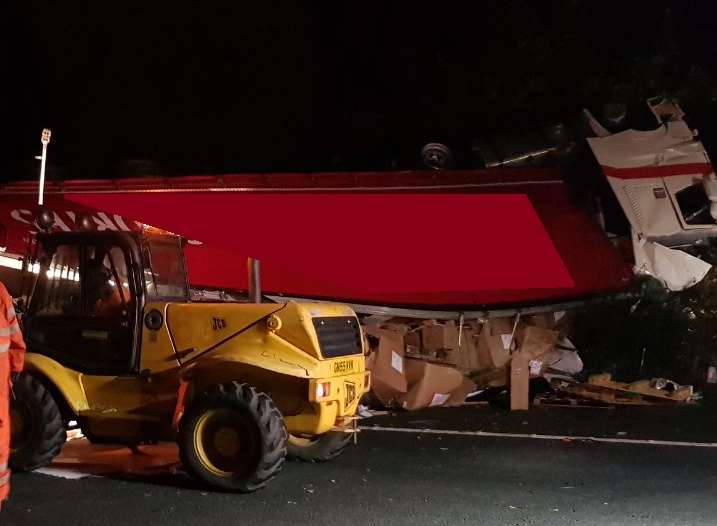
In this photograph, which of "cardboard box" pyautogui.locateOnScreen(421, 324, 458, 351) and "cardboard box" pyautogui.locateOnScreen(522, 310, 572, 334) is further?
"cardboard box" pyautogui.locateOnScreen(522, 310, 572, 334)

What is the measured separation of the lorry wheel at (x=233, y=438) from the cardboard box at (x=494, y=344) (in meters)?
5.23

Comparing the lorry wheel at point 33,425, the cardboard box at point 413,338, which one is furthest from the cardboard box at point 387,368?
the lorry wheel at point 33,425

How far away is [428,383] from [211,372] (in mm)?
4472

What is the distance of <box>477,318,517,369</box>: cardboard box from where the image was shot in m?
11.2

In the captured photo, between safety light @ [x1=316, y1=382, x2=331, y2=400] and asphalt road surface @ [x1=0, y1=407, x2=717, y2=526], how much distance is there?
80 cm

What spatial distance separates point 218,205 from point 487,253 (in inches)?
146

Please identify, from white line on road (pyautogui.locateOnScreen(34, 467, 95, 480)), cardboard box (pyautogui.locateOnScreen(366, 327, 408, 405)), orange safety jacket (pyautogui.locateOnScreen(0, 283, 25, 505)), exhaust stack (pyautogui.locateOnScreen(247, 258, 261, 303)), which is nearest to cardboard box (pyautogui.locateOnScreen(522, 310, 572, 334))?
cardboard box (pyautogui.locateOnScreen(366, 327, 408, 405))

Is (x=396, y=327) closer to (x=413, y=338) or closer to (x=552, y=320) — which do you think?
(x=413, y=338)

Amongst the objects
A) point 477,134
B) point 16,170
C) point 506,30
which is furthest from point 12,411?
point 16,170

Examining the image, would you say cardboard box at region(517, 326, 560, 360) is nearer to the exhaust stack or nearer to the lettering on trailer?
the exhaust stack

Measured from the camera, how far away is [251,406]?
6.31 m

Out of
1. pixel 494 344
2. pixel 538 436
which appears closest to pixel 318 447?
pixel 538 436

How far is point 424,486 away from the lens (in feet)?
22.3

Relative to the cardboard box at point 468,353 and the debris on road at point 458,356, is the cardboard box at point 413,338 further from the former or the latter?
the cardboard box at point 468,353
